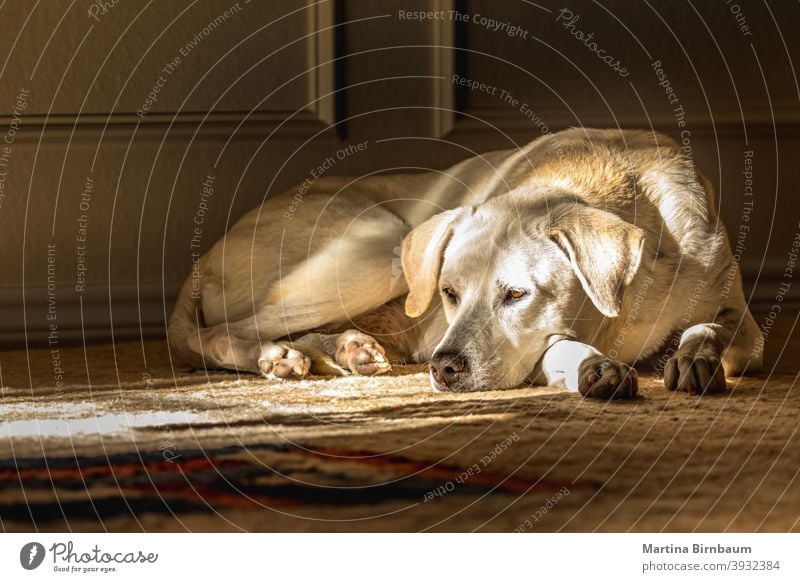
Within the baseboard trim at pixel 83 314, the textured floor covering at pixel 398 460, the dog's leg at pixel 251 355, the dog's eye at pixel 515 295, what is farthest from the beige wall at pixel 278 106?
the dog's eye at pixel 515 295

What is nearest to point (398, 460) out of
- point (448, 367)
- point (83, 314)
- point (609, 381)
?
point (448, 367)

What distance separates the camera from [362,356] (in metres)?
3.40

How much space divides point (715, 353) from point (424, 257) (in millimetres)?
888

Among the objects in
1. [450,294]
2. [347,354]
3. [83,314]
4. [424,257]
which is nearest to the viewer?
[450,294]

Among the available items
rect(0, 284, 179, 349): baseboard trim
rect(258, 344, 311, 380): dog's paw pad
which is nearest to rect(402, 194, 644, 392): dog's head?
rect(258, 344, 311, 380): dog's paw pad

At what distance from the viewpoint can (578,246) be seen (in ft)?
10.0

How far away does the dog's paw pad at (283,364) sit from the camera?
11.0 feet

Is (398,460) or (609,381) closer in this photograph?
(398,460)

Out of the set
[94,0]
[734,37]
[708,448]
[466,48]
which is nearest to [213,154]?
[94,0]

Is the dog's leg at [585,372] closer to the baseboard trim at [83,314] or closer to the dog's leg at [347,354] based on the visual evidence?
the dog's leg at [347,354]

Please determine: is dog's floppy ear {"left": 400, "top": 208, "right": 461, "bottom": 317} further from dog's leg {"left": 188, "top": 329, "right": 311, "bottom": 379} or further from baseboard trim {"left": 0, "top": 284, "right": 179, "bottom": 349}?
baseboard trim {"left": 0, "top": 284, "right": 179, "bottom": 349}

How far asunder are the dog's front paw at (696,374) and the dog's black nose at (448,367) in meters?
0.56

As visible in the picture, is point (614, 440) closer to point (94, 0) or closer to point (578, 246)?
point (578, 246)

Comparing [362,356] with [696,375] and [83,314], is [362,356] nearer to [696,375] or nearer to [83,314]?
[696,375]
